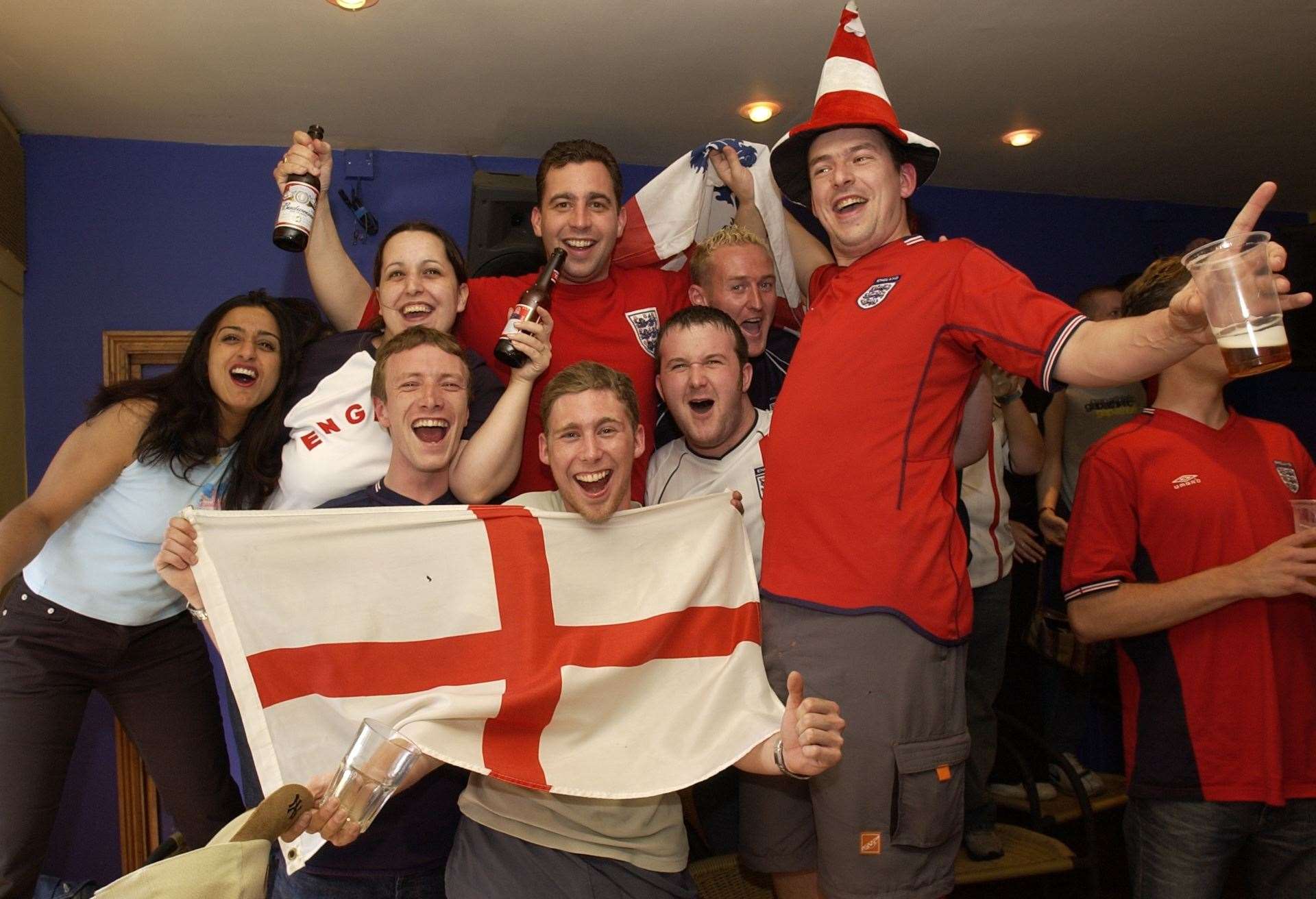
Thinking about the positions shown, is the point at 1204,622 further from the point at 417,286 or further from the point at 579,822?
the point at 417,286

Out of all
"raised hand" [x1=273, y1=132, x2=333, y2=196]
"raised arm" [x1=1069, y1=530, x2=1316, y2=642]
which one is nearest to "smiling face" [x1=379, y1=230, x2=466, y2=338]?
"raised hand" [x1=273, y1=132, x2=333, y2=196]

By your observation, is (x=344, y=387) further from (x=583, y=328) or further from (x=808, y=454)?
(x=808, y=454)

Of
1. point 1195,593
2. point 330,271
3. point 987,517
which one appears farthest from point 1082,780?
point 330,271

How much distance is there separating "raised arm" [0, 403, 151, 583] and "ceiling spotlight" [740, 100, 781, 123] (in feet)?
7.90

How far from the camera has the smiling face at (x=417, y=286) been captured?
2.34m

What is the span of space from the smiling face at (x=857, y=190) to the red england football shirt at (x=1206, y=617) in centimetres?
71

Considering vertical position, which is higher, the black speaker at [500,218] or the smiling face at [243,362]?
the black speaker at [500,218]

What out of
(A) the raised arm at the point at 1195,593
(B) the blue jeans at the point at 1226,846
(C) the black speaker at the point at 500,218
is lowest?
(B) the blue jeans at the point at 1226,846

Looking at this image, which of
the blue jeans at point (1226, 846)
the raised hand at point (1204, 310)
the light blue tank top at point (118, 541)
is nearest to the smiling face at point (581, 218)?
the light blue tank top at point (118, 541)

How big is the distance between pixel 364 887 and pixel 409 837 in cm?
12

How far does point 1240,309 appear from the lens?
1.23 m

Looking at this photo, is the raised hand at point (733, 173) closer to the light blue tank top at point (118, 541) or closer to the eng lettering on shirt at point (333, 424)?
the eng lettering on shirt at point (333, 424)

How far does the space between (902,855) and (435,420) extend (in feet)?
4.06

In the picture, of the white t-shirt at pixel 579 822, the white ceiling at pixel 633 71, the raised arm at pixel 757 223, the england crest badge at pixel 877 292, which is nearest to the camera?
the white t-shirt at pixel 579 822
